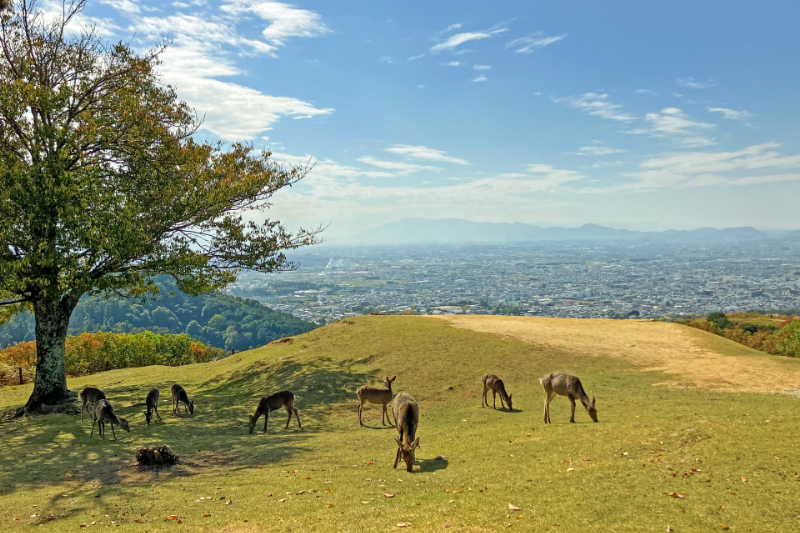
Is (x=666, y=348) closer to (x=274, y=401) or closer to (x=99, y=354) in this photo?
(x=274, y=401)

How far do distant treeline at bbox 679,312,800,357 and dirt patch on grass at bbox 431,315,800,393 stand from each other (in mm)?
10007

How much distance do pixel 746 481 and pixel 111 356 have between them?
1683 inches

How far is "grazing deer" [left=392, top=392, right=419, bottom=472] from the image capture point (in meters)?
11.2

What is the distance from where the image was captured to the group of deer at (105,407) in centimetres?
1600

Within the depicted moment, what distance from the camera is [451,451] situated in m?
12.9

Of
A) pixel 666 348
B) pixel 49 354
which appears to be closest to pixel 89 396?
pixel 49 354

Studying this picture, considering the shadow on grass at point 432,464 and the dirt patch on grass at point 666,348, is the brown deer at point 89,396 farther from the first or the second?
the dirt patch on grass at point 666,348

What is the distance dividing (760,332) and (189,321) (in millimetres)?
111594

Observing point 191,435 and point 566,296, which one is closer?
point 191,435

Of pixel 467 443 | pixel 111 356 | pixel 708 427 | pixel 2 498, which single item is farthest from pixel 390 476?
pixel 111 356

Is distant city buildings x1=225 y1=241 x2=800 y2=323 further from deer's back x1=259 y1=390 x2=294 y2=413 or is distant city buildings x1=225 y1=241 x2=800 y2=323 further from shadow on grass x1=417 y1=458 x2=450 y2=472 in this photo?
shadow on grass x1=417 y1=458 x2=450 y2=472

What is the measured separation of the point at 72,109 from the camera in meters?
21.2

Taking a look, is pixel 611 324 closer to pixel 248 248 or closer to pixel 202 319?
pixel 248 248

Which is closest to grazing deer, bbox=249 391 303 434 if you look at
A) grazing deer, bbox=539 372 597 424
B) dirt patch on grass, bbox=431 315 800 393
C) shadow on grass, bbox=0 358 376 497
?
shadow on grass, bbox=0 358 376 497
